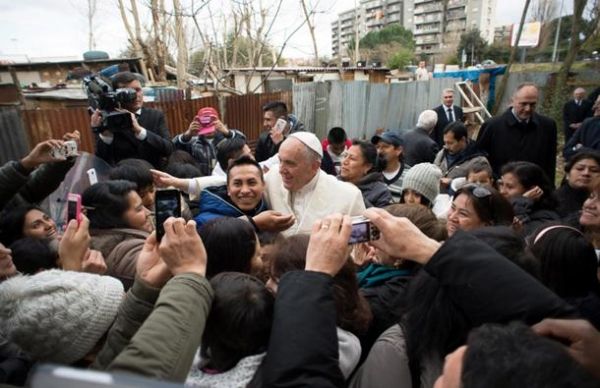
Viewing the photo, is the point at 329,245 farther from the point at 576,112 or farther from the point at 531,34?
the point at 531,34

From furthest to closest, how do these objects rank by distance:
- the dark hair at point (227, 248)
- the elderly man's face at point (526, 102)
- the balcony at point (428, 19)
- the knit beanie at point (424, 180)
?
the balcony at point (428, 19) → the elderly man's face at point (526, 102) → the knit beanie at point (424, 180) → the dark hair at point (227, 248)

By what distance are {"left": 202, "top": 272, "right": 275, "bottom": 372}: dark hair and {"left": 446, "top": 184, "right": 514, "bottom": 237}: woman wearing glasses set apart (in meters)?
1.49

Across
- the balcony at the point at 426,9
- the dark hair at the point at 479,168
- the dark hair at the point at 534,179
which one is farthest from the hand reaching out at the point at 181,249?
the balcony at the point at 426,9

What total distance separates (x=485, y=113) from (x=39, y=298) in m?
13.3

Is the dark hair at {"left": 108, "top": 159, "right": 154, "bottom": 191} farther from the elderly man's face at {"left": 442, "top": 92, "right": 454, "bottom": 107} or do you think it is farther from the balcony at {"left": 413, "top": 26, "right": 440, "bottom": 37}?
the balcony at {"left": 413, "top": 26, "right": 440, "bottom": 37}

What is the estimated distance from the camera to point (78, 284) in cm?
123

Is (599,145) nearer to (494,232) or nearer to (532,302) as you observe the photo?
(494,232)

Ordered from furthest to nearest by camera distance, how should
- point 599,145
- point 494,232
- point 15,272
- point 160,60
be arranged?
1. point 160,60
2. point 599,145
3. point 15,272
4. point 494,232

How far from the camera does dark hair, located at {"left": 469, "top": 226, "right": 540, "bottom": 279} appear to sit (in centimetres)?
131

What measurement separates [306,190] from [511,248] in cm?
163

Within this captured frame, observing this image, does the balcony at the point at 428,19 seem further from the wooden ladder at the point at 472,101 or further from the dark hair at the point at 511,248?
the dark hair at the point at 511,248

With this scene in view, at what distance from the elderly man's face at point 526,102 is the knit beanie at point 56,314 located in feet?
13.8

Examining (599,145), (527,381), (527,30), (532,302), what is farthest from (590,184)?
(527,30)

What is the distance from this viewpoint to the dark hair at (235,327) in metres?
1.09
